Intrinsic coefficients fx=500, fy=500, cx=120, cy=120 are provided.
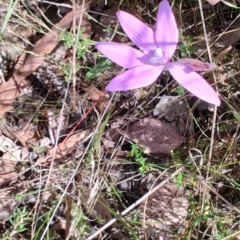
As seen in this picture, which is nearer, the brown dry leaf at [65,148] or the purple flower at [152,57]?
the purple flower at [152,57]

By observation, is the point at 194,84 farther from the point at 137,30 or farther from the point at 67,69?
the point at 67,69

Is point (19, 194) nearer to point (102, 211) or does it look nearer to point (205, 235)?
point (102, 211)

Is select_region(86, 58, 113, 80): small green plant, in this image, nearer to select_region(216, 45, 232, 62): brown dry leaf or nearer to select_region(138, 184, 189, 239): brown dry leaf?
select_region(216, 45, 232, 62): brown dry leaf

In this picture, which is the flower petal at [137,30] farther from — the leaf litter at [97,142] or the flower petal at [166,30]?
the leaf litter at [97,142]

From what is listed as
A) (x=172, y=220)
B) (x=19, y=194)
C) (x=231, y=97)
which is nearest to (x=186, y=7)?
(x=231, y=97)

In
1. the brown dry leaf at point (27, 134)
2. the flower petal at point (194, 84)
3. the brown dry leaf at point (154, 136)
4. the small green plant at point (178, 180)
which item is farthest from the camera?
the brown dry leaf at point (27, 134)

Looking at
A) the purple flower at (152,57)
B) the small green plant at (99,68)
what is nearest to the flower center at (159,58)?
the purple flower at (152,57)
